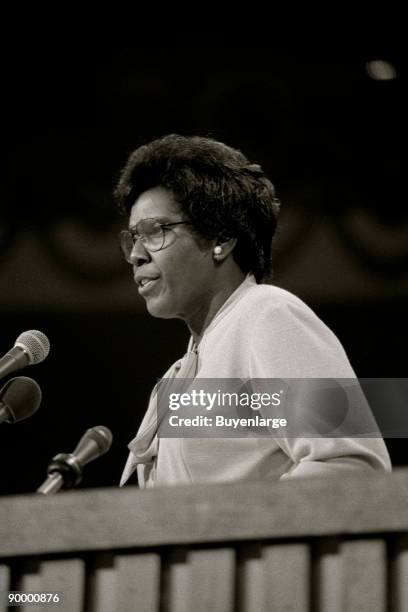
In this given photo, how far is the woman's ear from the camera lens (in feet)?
6.36

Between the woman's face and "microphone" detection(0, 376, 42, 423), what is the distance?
0.50m

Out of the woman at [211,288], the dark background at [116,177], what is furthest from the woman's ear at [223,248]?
the dark background at [116,177]

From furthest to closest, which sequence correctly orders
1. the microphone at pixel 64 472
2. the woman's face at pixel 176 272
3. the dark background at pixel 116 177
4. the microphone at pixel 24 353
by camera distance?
the dark background at pixel 116 177 → the woman's face at pixel 176 272 → the microphone at pixel 24 353 → the microphone at pixel 64 472

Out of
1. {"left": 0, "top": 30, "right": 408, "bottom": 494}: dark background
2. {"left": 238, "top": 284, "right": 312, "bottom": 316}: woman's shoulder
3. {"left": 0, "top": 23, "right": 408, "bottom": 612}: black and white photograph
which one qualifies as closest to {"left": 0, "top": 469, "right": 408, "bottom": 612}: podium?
{"left": 0, "top": 23, "right": 408, "bottom": 612}: black and white photograph

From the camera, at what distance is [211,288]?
192 centimetres

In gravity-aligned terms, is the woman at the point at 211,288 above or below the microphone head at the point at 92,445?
above

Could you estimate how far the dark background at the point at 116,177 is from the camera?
11.2ft

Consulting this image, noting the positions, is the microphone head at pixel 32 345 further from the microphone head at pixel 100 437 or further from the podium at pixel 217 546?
the podium at pixel 217 546

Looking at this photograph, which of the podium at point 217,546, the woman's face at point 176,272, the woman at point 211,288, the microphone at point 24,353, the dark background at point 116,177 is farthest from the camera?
the dark background at point 116,177

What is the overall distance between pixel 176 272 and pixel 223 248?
115 millimetres

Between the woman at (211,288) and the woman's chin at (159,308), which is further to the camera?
the woman's chin at (159,308)

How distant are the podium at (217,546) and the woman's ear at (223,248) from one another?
1.02 metres

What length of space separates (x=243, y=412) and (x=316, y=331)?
0.19 metres

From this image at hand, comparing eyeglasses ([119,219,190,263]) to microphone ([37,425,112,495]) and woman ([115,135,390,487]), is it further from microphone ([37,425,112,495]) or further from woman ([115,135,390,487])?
microphone ([37,425,112,495])
